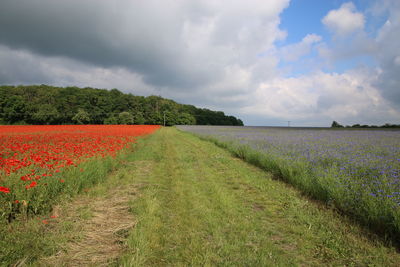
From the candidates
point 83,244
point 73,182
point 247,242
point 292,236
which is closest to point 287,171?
point 292,236

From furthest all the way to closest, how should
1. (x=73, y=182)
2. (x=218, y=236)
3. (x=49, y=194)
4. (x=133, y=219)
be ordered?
(x=73, y=182), (x=49, y=194), (x=133, y=219), (x=218, y=236)

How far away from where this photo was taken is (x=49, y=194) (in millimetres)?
3979

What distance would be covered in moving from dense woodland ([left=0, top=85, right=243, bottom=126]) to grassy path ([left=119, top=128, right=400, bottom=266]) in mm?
68374

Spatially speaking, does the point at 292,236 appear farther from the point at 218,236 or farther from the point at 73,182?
the point at 73,182

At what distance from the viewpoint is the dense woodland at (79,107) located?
5297cm

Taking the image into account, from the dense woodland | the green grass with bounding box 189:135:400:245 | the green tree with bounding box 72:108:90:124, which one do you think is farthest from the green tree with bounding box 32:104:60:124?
the green grass with bounding box 189:135:400:245

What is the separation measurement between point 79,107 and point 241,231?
3205 inches

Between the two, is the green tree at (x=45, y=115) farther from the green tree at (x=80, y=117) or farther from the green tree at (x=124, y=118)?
the green tree at (x=124, y=118)

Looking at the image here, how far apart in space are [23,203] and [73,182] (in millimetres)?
1500

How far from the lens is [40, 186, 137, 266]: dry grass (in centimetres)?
257

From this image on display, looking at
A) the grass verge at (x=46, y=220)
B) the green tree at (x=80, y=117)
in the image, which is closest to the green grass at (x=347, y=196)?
the grass verge at (x=46, y=220)

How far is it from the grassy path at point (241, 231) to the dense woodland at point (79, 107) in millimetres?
68374

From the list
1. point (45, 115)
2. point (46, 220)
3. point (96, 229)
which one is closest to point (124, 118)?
point (45, 115)

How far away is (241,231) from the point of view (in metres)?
3.31
